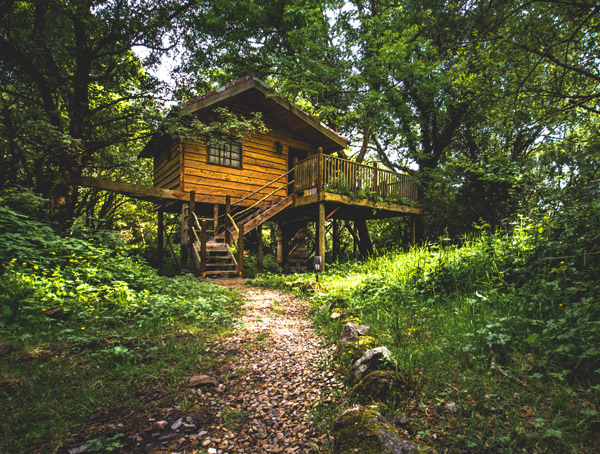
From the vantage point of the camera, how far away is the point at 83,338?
10.5ft

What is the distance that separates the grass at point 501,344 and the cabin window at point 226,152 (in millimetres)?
8635

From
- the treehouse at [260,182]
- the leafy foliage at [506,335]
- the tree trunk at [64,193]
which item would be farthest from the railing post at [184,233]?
the leafy foliage at [506,335]

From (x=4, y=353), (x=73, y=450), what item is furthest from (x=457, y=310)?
(x=4, y=353)

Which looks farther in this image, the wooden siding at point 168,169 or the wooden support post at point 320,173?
the wooden siding at point 168,169

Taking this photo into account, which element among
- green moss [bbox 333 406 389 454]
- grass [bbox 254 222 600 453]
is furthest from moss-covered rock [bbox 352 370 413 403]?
green moss [bbox 333 406 389 454]

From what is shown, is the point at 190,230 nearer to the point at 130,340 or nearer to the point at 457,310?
the point at 130,340

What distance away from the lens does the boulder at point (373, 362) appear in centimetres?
251

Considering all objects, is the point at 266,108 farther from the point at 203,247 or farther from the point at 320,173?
the point at 203,247

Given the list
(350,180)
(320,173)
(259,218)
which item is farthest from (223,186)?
(350,180)

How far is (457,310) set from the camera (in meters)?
3.53

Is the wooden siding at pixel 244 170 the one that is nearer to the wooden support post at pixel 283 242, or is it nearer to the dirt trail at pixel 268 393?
the wooden support post at pixel 283 242

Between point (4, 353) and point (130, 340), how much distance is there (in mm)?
1074

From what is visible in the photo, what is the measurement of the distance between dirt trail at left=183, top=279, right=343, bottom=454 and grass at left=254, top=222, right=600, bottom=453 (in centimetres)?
44

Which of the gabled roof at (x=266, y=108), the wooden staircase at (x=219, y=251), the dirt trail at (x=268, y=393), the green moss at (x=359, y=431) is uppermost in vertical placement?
the gabled roof at (x=266, y=108)
